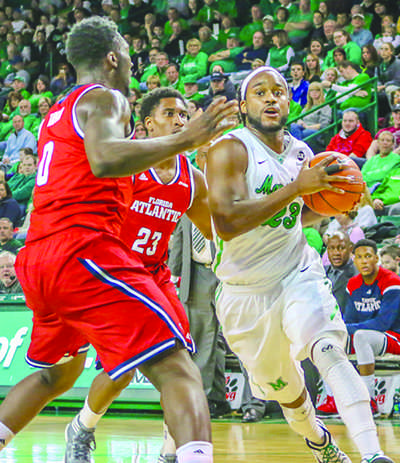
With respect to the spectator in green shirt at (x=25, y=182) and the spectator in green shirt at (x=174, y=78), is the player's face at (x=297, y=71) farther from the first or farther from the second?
the spectator in green shirt at (x=25, y=182)

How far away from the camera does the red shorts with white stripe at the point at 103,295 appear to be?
9.23ft

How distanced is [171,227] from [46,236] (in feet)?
5.20

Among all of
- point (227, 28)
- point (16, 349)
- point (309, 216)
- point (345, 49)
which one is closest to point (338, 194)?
point (309, 216)

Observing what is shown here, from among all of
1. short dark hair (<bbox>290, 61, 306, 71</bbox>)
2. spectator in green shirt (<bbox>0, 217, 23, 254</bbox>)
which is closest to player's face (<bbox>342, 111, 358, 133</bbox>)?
short dark hair (<bbox>290, 61, 306, 71</bbox>)

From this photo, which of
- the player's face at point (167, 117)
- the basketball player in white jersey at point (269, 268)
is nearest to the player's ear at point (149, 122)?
the player's face at point (167, 117)

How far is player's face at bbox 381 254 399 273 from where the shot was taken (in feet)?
26.3

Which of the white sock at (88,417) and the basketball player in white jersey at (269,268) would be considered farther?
the white sock at (88,417)

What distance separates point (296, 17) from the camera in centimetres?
1377

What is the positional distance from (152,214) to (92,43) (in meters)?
1.51

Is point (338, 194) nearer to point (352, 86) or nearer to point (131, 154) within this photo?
point (131, 154)

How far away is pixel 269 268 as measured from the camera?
158 inches

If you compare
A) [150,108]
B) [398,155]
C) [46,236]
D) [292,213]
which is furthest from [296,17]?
[46,236]

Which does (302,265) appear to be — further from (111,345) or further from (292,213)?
(111,345)

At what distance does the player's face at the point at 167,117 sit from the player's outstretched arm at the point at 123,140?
199 centimetres
